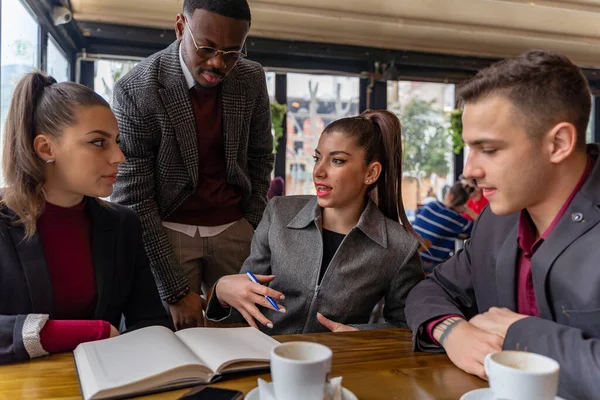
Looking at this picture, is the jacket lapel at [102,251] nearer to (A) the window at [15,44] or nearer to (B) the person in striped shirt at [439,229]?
(A) the window at [15,44]

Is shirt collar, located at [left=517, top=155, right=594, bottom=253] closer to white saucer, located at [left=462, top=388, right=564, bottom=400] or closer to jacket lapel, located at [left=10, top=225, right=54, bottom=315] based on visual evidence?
white saucer, located at [left=462, top=388, right=564, bottom=400]

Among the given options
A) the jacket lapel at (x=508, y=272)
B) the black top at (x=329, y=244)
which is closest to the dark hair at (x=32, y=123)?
the black top at (x=329, y=244)

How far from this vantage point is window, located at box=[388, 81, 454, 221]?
607 cm

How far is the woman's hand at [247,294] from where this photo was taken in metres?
1.41

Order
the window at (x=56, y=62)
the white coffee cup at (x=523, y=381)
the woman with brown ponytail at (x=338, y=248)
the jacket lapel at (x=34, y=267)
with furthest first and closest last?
the window at (x=56, y=62) < the woman with brown ponytail at (x=338, y=248) < the jacket lapel at (x=34, y=267) < the white coffee cup at (x=523, y=381)

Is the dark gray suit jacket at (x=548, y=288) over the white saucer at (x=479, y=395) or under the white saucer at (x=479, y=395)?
over

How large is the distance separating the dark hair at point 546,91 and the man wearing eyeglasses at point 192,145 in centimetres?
93

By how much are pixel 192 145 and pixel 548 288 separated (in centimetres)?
131

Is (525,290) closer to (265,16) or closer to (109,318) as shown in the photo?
(109,318)

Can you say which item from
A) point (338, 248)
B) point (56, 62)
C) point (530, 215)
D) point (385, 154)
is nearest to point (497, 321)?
point (530, 215)

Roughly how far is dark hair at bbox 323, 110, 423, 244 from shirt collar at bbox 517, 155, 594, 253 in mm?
640

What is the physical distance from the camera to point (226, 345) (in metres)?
1.05

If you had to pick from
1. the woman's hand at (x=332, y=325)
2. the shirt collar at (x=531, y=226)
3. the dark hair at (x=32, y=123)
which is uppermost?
the dark hair at (x=32, y=123)

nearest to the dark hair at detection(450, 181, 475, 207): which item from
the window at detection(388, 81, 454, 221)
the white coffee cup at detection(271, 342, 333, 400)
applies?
the window at detection(388, 81, 454, 221)
